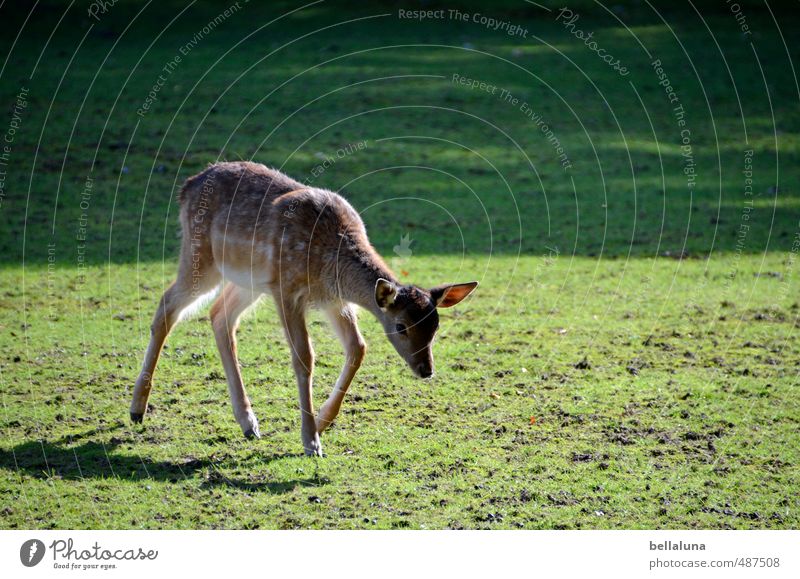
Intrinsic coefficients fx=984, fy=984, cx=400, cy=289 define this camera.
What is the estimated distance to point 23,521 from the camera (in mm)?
8656

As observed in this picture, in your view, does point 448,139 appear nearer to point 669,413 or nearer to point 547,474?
point 669,413

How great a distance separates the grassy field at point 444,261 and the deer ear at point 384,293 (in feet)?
5.29

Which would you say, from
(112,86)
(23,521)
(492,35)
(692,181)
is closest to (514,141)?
(692,181)

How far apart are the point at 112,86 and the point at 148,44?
9.17 feet

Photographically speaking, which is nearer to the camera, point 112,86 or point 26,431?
point 26,431
